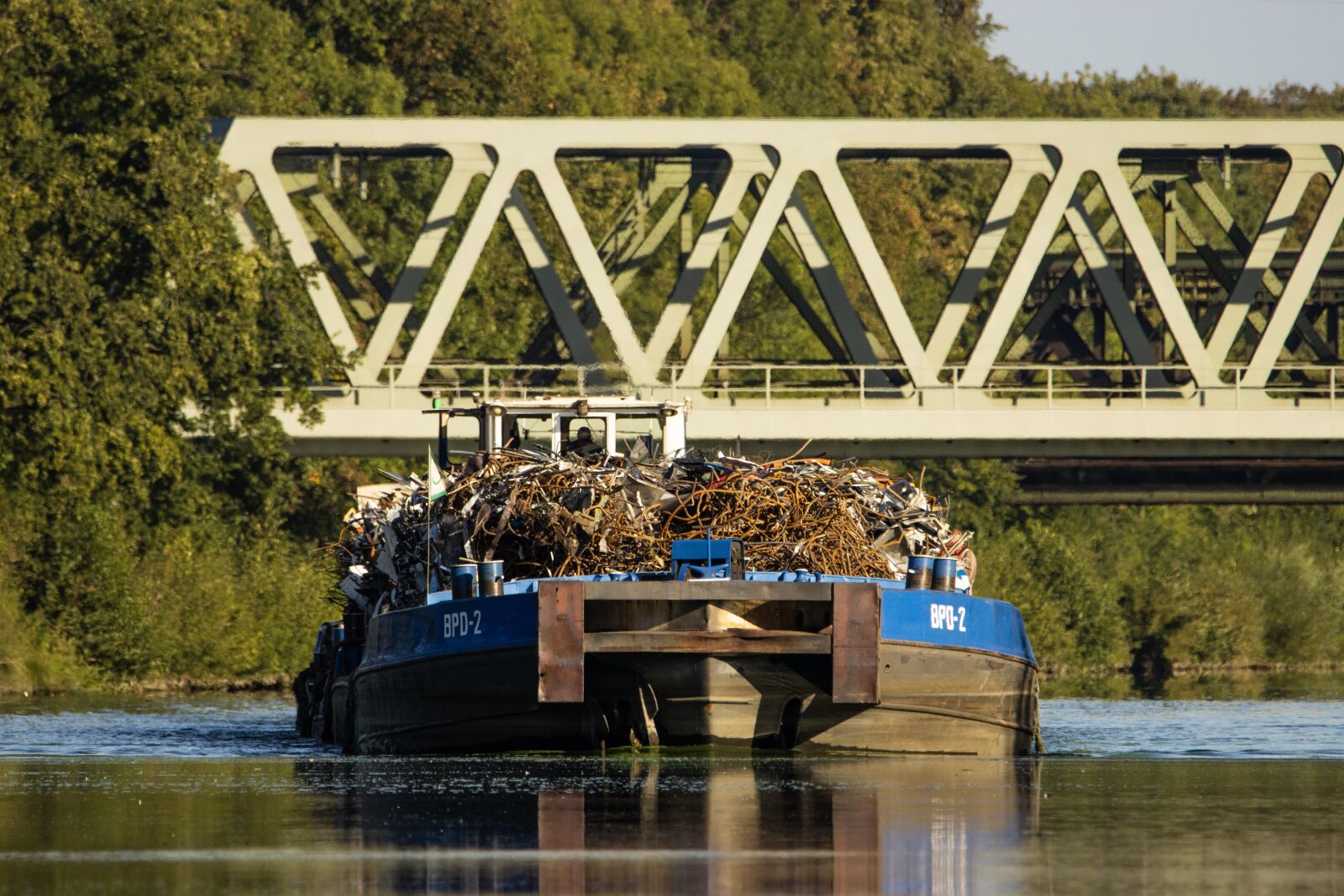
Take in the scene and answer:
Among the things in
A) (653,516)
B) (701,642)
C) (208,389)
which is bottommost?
(701,642)

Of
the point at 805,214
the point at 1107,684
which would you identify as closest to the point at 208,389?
the point at 805,214

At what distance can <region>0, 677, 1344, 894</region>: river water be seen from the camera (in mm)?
13945

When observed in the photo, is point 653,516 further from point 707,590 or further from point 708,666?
point 707,590

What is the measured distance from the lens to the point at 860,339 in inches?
1897

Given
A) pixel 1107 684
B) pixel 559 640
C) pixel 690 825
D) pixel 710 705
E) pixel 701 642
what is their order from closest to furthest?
pixel 690 825 → pixel 559 640 → pixel 701 642 → pixel 710 705 → pixel 1107 684

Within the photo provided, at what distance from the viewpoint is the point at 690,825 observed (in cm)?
1625

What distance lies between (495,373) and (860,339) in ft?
53.4

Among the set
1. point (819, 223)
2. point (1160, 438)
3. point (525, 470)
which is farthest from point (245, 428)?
point (819, 223)

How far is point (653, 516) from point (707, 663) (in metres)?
1.93

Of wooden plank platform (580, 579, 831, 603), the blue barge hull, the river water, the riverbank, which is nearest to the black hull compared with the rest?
the blue barge hull

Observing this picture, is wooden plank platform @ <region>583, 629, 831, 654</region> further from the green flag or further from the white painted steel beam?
the white painted steel beam

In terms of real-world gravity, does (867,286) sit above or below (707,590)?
above

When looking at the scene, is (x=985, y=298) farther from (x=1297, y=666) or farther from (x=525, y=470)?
(x=525, y=470)

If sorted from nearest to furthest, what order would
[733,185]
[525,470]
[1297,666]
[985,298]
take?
[525,470] < [733,185] < [1297,666] < [985,298]
